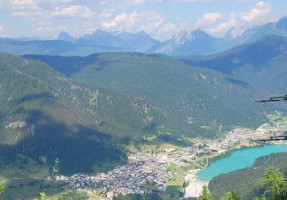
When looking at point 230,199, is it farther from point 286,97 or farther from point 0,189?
point 0,189

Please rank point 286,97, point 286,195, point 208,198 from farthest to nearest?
point 208,198
point 286,195
point 286,97

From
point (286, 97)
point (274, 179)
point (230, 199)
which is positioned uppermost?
point (286, 97)

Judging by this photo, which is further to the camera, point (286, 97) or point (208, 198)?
point (208, 198)

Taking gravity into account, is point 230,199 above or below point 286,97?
below

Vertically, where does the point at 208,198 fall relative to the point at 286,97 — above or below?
below

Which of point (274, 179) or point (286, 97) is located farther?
point (274, 179)

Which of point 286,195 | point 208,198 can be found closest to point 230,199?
point 208,198

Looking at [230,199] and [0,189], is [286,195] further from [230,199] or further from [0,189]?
[0,189]

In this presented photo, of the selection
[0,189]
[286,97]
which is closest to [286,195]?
[286,97]

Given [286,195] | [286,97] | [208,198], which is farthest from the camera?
[208,198]
